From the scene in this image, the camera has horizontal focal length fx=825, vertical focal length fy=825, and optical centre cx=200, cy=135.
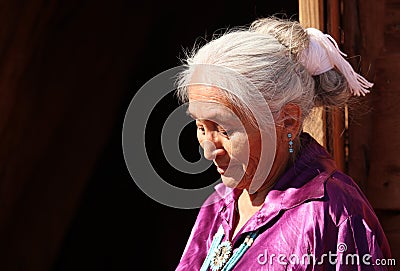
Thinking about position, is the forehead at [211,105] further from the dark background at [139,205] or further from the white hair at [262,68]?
the dark background at [139,205]

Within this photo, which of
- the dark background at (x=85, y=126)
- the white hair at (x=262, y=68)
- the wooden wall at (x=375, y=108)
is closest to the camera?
the white hair at (x=262, y=68)

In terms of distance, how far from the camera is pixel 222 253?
1.96m

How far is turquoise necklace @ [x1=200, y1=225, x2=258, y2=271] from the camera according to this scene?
6.22 ft

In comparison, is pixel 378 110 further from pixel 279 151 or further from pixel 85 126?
pixel 85 126

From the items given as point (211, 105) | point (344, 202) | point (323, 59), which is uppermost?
A: point (323, 59)

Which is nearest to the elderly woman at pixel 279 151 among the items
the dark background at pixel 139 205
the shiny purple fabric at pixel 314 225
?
the shiny purple fabric at pixel 314 225

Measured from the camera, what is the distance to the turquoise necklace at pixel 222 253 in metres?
1.90

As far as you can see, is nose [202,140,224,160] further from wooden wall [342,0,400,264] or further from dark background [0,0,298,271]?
dark background [0,0,298,271]

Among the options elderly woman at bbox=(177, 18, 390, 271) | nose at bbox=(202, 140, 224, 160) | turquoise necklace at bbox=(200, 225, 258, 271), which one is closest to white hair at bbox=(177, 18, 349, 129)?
elderly woman at bbox=(177, 18, 390, 271)

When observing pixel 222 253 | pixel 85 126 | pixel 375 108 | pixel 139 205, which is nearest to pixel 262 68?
pixel 222 253

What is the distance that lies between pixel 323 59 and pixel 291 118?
165mm

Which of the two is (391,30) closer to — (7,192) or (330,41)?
(330,41)

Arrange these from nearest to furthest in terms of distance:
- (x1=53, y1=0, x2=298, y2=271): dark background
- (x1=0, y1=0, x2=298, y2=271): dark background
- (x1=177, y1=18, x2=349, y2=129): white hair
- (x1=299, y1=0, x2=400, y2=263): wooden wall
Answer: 1. (x1=177, y1=18, x2=349, y2=129): white hair
2. (x1=299, y1=0, x2=400, y2=263): wooden wall
3. (x1=0, y1=0, x2=298, y2=271): dark background
4. (x1=53, y1=0, x2=298, y2=271): dark background

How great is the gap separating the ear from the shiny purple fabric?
2.6 inches
